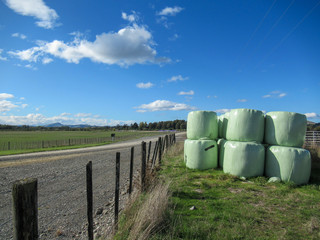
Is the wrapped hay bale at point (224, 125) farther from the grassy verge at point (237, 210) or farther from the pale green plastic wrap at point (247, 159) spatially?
the grassy verge at point (237, 210)

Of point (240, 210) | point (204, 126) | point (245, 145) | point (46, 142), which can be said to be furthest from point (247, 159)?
point (46, 142)

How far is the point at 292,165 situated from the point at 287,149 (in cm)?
51

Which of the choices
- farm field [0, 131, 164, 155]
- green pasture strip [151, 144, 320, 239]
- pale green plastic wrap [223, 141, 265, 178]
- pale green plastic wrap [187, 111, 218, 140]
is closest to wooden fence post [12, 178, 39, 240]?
green pasture strip [151, 144, 320, 239]

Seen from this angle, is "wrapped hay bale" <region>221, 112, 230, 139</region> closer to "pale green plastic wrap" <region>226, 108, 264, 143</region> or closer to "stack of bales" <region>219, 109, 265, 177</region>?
"stack of bales" <region>219, 109, 265, 177</region>

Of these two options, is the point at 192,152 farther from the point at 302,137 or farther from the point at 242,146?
the point at 302,137

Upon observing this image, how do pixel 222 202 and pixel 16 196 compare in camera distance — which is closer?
pixel 16 196

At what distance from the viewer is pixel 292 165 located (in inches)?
263

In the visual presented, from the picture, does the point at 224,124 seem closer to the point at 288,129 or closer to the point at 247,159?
the point at 247,159

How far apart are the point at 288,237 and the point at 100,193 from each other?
17.6 feet

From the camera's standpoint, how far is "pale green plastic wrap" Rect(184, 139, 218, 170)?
8.57 metres

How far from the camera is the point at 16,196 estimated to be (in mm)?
1630

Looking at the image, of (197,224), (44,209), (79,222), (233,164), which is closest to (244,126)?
(233,164)

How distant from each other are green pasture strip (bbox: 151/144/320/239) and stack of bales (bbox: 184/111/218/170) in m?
1.42

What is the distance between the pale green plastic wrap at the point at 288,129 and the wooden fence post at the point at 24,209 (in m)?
7.38
